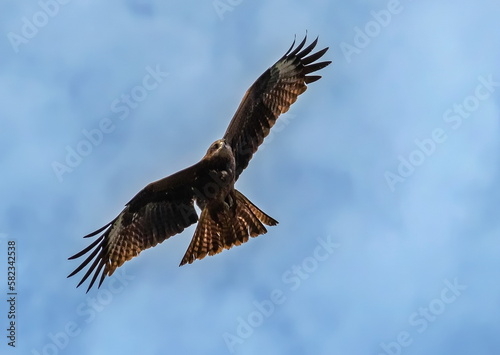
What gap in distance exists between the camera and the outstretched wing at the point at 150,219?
10055 mm

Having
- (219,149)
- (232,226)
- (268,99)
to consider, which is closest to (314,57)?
(268,99)

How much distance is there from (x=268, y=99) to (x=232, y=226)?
2048 millimetres

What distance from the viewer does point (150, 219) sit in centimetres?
1019

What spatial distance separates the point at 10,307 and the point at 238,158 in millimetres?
4056

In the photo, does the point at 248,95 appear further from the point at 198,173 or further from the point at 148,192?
the point at 148,192

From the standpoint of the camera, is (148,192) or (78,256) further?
(148,192)

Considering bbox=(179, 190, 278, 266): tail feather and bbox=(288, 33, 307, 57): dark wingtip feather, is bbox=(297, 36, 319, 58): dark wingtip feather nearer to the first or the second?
bbox=(288, 33, 307, 57): dark wingtip feather

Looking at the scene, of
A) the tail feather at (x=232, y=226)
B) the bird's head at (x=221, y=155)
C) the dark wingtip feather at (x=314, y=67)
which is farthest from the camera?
the dark wingtip feather at (x=314, y=67)

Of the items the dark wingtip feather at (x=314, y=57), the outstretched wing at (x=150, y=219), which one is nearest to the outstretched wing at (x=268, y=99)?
the dark wingtip feather at (x=314, y=57)

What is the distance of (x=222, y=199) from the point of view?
9.90 m

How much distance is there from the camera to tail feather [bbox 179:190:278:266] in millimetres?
9992

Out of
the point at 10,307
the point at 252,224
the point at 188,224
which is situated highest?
the point at 10,307

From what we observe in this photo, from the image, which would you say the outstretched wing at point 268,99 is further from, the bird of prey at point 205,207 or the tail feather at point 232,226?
the tail feather at point 232,226

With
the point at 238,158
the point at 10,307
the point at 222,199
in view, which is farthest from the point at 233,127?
the point at 10,307
